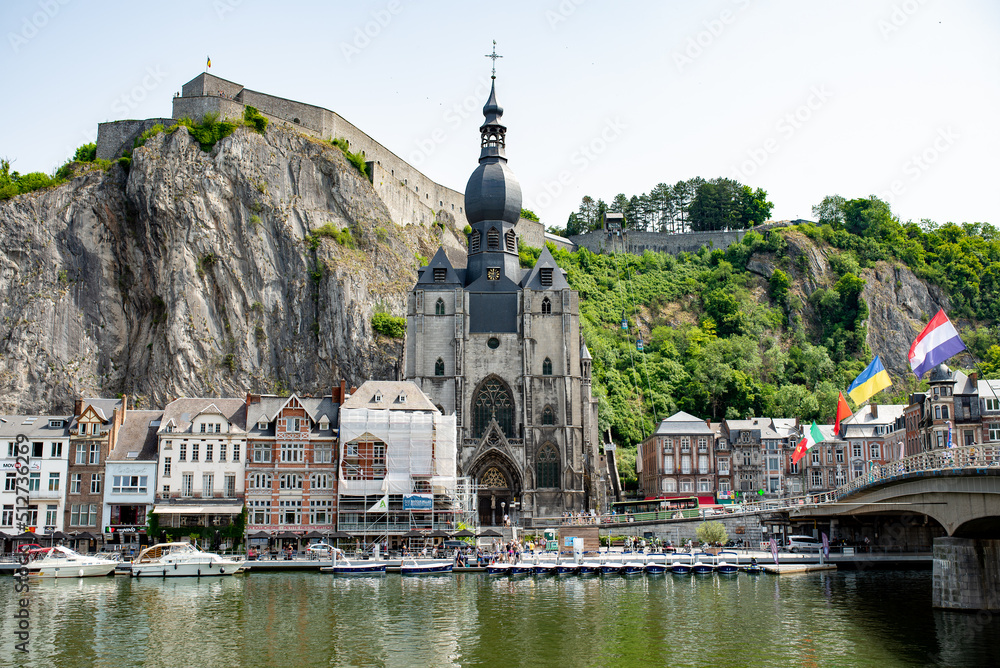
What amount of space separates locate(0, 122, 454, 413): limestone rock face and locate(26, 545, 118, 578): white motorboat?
84.4 feet

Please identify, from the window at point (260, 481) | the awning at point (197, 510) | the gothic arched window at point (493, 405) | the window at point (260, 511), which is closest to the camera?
the awning at point (197, 510)

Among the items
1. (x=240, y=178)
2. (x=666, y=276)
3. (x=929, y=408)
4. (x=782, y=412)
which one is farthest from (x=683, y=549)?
(x=666, y=276)

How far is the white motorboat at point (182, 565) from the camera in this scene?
146 ft

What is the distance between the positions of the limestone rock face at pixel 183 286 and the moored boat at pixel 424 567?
28.3m

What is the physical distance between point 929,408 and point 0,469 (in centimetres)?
5299

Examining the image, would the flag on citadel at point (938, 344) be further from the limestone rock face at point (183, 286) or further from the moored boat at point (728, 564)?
the limestone rock face at point (183, 286)

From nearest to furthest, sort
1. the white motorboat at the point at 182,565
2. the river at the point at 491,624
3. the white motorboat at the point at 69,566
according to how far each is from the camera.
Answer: the river at the point at 491,624
the white motorboat at the point at 69,566
the white motorboat at the point at 182,565

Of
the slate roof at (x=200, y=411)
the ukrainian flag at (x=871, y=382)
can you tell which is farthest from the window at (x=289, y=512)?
the ukrainian flag at (x=871, y=382)

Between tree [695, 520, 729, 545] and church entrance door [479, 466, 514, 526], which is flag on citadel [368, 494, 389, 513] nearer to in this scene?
church entrance door [479, 466, 514, 526]

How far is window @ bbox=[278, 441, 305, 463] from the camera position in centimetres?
5441

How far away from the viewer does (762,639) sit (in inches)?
1084

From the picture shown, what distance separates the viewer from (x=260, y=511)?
176ft

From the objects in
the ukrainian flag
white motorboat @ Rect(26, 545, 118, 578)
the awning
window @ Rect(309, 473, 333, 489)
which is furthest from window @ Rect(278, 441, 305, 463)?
the ukrainian flag

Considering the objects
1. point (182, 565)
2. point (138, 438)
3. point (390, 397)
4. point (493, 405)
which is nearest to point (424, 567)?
point (182, 565)
